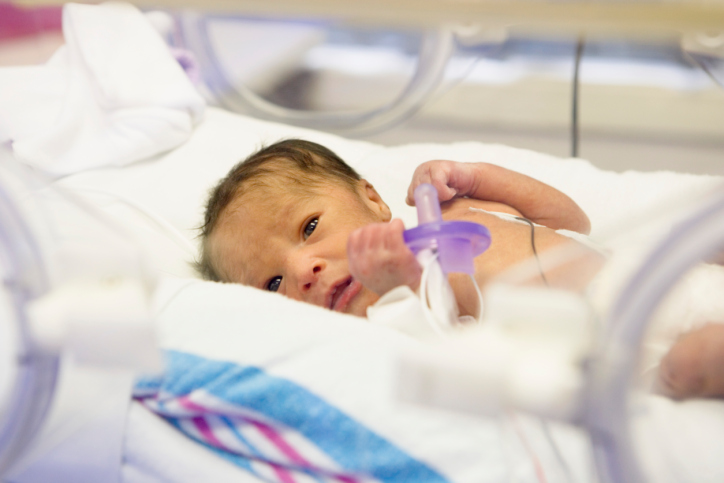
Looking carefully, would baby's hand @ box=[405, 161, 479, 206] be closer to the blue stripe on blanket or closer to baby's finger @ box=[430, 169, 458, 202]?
baby's finger @ box=[430, 169, 458, 202]

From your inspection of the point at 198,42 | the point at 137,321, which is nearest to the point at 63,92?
the point at 198,42

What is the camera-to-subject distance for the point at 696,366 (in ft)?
1.73

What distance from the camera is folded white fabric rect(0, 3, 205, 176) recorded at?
113 centimetres

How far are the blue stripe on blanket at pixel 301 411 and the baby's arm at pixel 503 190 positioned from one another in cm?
40

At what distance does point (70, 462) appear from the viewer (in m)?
0.61

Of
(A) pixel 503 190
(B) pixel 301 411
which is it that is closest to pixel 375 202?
(A) pixel 503 190

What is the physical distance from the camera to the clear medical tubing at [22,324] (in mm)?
476

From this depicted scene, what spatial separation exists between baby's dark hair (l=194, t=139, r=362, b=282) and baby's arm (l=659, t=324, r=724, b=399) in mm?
507

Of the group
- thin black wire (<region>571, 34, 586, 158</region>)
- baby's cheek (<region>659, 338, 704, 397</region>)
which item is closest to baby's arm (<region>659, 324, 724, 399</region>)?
baby's cheek (<region>659, 338, 704, 397</region>)

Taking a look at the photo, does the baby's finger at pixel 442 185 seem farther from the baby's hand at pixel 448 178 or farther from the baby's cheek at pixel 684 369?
the baby's cheek at pixel 684 369

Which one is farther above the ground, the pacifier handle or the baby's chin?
the pacifier handle

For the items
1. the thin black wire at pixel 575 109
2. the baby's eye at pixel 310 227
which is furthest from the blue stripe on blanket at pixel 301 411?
the thin black wire at pixel 575 109

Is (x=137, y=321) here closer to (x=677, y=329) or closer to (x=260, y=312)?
(x=260, y=312)

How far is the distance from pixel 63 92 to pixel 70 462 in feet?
2.73
